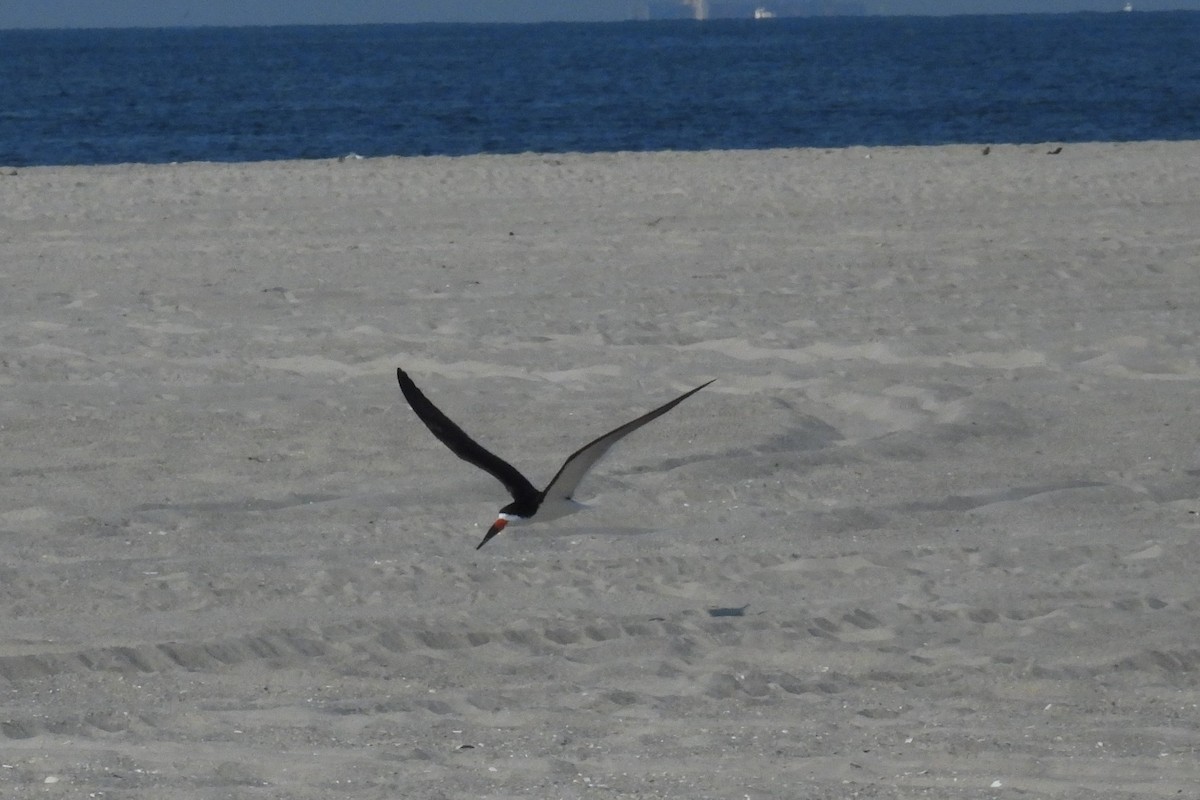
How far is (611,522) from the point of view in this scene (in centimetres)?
662

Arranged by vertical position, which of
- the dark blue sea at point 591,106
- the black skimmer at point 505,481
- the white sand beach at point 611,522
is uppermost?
the black skimmer at point 505,481

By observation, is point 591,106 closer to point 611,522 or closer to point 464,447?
point 611,522

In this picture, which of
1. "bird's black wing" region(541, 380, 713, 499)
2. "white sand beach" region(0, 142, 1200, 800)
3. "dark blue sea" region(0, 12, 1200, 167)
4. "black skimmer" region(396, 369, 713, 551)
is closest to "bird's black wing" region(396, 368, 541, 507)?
"black skimmer" region(396, 369, 713, 551)

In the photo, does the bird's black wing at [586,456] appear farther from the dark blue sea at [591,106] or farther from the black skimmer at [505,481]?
the dark blue sea at [591,106]

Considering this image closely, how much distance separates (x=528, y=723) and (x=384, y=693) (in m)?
0.49

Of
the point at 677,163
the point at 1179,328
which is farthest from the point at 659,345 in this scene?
the point at 677,163

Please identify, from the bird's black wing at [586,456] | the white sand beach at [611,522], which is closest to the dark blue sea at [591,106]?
the white sand beach at [611,522]

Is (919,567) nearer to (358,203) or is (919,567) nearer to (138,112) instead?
(358,203)

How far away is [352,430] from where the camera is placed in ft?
25.3

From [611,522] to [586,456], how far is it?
1672mm

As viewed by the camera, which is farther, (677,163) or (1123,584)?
(677,163)

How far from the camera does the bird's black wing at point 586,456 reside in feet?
15.5

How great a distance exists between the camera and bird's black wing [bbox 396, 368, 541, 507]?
5324 millimetres

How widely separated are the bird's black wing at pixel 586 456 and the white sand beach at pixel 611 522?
1.60ft
